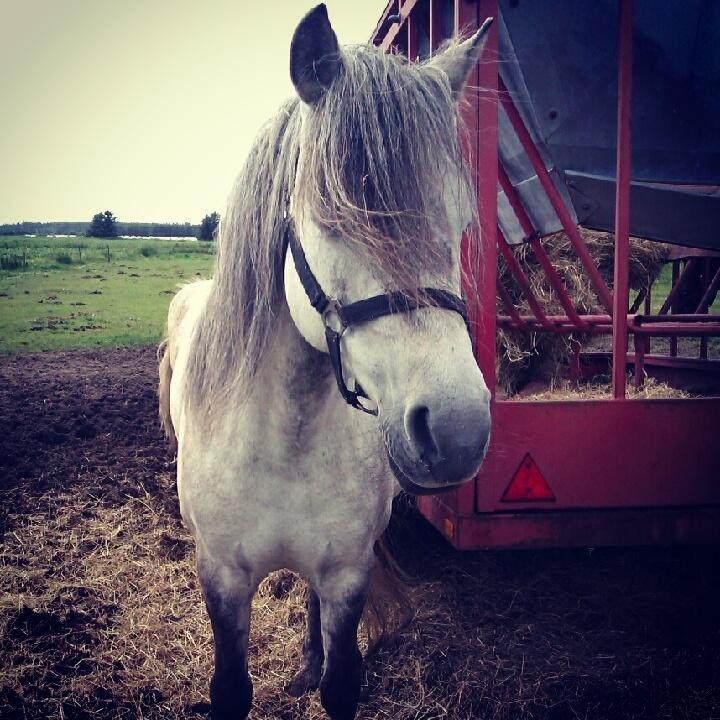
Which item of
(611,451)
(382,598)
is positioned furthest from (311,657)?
(611,451)

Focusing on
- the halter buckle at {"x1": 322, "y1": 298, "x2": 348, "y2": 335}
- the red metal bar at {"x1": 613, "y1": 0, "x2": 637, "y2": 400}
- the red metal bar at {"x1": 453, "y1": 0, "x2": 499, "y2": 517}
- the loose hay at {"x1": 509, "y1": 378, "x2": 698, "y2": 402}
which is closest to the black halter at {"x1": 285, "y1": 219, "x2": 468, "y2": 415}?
the halter buckle at {"x1": 322, "y1": 298, "x2": 348, "y2": 335}

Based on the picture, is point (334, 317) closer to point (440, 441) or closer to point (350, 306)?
point (350, 306)

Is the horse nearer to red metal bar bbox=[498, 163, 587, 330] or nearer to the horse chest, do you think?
the horse chest

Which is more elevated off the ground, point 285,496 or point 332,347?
point 332,347

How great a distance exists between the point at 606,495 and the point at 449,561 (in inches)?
50.4

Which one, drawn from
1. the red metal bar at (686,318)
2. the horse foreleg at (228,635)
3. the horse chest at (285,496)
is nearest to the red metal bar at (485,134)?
the horse chest at (285,496)

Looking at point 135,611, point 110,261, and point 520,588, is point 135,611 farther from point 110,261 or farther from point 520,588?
point 110,261

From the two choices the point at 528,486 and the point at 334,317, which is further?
the point at 528,486

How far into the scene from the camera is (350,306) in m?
1.04

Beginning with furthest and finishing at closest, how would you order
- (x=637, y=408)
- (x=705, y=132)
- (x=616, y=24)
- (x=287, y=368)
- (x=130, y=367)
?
(x=130, y=367)
(x=705, y=132)
(x=616, y=24)
(x=637, y=408)
(x=287, y=368)

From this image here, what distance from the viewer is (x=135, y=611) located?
8.95 feet

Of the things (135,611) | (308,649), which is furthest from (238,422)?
(135,611)

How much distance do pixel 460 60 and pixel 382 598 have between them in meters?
1.97

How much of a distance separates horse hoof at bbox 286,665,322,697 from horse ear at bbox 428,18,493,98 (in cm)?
217
